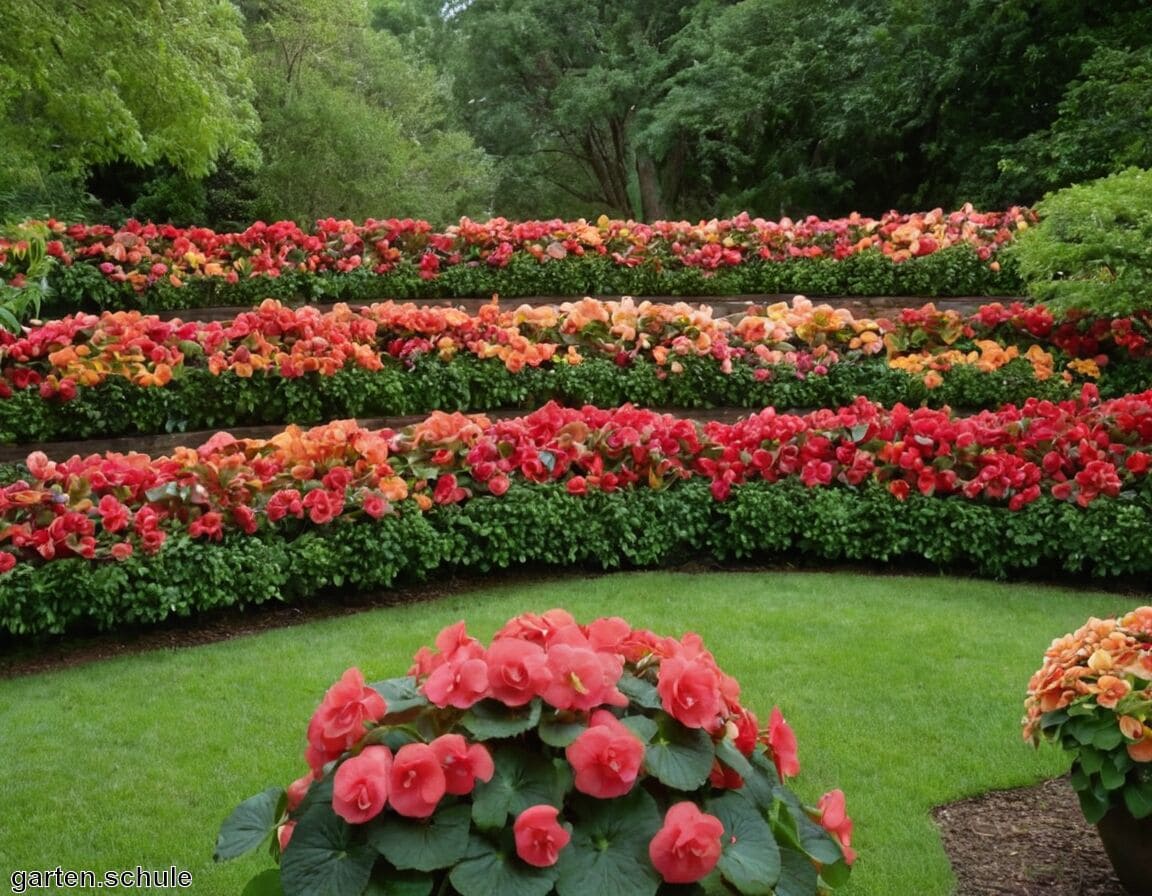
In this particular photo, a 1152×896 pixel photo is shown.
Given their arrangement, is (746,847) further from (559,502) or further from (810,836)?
(559,502)

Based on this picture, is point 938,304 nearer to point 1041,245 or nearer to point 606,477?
point 1041,245

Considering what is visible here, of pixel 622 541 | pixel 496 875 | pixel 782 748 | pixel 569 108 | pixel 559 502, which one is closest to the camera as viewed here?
pixel 496 875

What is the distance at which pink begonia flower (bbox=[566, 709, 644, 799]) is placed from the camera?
1630mm

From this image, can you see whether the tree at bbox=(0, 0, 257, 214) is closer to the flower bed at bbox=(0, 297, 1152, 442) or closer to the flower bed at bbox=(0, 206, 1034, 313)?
the flower bed at bbox=(0, 206, 1034, 313)

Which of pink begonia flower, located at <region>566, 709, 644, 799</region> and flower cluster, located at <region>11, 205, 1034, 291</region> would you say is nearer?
pink begonia flower, located at <region>566, 709, 644, 799</region>

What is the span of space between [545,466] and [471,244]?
441 centimetres

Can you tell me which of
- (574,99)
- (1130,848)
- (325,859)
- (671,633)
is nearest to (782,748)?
(325,859)

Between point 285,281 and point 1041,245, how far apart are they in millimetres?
5674

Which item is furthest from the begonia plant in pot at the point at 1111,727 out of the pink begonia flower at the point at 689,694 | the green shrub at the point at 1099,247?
the green shrub at the point at 1099,247

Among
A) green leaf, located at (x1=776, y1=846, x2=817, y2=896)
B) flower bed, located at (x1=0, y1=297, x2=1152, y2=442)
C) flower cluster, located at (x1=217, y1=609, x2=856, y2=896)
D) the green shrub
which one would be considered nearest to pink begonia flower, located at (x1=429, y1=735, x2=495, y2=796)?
flower cluster, located at (x1=217, y1=609, x2=856, y2=896)

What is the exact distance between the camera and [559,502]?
581cm

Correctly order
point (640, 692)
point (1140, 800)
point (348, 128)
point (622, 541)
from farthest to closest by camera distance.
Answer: point (348, 128)
point (622, 541)
point (1140, 800)
point (640, 692)

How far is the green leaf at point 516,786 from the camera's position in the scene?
161 centimetres

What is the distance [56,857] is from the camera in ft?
9.75
